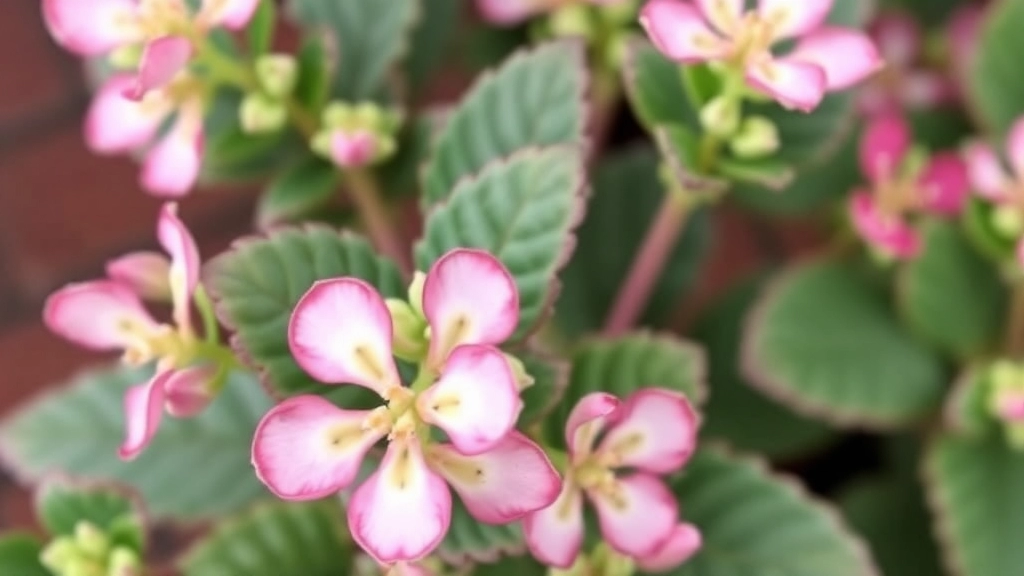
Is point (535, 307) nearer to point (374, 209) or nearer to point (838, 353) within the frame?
point (374, 209)

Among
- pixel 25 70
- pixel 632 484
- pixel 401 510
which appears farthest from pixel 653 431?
pixel 25 70

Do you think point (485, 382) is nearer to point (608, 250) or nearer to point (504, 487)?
point (504, 487)

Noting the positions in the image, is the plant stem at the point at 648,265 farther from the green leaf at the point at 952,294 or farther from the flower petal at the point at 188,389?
the flower petal at the point at 188,389

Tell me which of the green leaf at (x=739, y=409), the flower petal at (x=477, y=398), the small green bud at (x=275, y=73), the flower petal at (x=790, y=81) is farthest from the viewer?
the green leaf at (x=739, y=409)

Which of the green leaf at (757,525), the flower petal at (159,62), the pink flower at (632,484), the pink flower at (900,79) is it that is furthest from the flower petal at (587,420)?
the pink flower at (900,79)

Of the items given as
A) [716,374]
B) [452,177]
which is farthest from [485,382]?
[716,374]

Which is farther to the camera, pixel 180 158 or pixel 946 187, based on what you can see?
pixel 946 187

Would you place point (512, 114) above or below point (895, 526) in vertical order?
above
